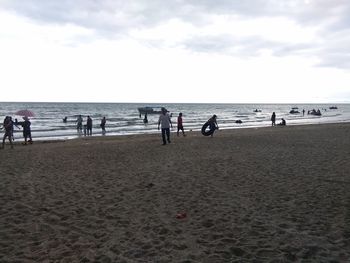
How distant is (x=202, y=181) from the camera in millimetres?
9562

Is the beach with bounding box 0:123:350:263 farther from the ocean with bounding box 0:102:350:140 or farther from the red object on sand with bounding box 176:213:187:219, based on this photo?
the ocean with bounding box 0:102:350:140

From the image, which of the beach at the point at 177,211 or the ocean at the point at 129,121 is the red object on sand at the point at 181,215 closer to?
the beach at the point at 177,211

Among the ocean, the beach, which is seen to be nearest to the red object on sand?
the beach

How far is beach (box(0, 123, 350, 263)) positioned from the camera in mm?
4992

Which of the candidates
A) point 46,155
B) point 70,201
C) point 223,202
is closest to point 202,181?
point 223,202

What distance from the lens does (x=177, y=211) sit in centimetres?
688

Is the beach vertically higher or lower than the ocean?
higher

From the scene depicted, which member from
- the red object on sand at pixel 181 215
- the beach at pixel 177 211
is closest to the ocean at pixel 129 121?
the beach at pixel 177 211

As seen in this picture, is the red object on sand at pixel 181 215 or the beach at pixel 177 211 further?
the red object on sand at pixel 181 215

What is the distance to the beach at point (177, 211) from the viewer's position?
197 inches

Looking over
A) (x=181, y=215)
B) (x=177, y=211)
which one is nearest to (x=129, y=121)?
(x=177, y=211)

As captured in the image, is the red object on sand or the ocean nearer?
the red object on sand

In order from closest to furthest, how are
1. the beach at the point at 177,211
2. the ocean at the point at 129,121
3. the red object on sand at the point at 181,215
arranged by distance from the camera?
the beach at the point at 177,211, the red object on sand at the point at 181,215, the ocean at the point at 129,121

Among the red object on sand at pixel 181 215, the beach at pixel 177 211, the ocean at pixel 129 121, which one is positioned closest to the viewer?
the beach at pixel 177 211
